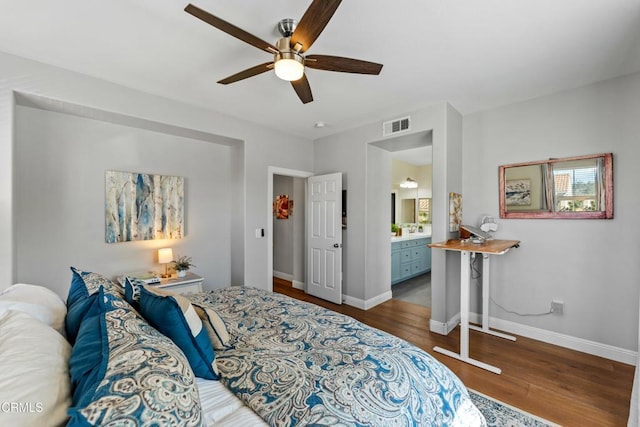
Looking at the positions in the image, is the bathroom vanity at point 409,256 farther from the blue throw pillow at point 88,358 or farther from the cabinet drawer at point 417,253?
the blue throw pillow at point 88,358

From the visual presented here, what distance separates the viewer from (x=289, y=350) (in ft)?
4.29

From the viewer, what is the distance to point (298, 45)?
171 cm

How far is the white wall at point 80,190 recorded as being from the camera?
2.58m

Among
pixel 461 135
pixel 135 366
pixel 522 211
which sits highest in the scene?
pixel 461 135

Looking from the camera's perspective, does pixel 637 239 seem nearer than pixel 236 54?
No

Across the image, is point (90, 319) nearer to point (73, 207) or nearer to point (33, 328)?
point (33, 328)

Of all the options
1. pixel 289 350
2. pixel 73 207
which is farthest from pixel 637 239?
pixel 73 207

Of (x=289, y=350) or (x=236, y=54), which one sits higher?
(x=236, y=54)

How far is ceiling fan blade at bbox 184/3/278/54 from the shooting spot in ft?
4.52

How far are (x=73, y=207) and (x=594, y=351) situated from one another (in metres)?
5.33

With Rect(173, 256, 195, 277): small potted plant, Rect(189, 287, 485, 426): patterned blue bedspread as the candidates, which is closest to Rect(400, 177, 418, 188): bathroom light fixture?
Rect(173, 256, 195, 277): small potted plant

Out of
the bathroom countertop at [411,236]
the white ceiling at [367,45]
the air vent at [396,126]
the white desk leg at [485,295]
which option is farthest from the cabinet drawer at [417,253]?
the white ceiling at [367,45]

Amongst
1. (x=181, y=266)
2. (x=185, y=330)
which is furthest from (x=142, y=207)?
(x=185, y=330)

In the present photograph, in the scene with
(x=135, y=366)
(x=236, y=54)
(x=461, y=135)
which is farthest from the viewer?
(x=461, y=135)
